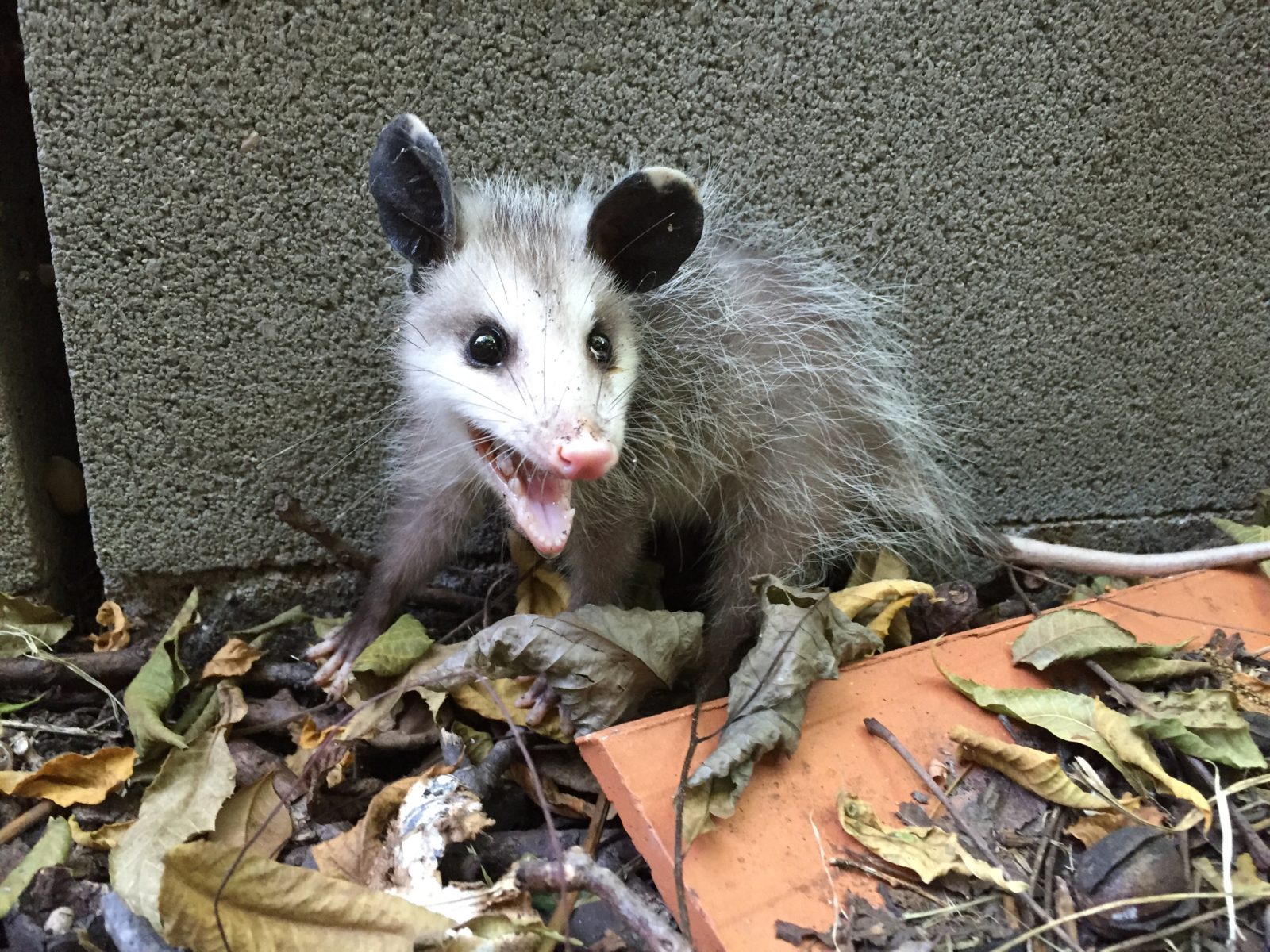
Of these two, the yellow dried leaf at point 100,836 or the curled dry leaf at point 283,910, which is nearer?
the curled dry leaf at point 283,910

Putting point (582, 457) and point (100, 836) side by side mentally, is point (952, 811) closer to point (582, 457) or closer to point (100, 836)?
point (582, 457)

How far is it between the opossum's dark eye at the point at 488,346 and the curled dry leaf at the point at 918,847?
2.62ft

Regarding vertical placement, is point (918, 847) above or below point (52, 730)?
below

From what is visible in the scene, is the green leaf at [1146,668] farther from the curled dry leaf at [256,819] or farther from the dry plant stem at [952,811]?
the curled dry leaf at [256,819]

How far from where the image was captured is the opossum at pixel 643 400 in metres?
1.24

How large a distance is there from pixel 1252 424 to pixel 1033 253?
79 centimetres

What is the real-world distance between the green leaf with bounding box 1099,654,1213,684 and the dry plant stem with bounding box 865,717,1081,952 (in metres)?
0.47

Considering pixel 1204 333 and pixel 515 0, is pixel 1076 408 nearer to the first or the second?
pixel 1204 333

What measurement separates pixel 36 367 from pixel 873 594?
5.45 feet

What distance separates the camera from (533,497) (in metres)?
1.26

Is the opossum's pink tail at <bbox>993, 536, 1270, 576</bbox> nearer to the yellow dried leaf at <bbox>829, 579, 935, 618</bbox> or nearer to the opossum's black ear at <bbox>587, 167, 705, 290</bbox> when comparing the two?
the yellow dried leaf at <bbox>829, 579, 935, 618</bbox>

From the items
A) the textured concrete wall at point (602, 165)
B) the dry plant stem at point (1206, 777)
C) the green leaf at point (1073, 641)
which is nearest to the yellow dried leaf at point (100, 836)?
the textured concrete wall at point (602, 165)

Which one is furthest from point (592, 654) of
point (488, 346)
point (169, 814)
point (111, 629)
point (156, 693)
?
point (111, 629)

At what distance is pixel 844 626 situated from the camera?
54.6 inches
